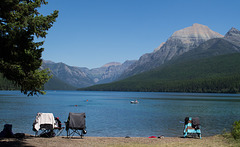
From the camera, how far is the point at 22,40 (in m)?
13.4

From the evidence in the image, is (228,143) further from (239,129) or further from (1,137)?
(1,137)

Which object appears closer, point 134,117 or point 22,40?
point 22,40

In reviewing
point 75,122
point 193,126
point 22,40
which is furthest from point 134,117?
point 22,40

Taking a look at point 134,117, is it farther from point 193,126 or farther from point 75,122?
point 75,122

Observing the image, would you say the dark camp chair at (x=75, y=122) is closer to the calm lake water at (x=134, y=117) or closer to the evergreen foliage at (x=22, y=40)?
the evergreen foliage at (x=22, y=40)

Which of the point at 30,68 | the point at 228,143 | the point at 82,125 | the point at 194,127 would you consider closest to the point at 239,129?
the point at 228,143

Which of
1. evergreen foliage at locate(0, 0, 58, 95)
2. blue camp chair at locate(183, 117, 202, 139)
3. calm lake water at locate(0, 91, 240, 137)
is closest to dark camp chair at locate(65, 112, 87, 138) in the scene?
evergreen foliage at locate(0, 0, 58, 95)

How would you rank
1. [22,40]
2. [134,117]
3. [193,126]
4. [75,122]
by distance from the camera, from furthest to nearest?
[134,117] → [193,126] → [75,122] → [22,40]

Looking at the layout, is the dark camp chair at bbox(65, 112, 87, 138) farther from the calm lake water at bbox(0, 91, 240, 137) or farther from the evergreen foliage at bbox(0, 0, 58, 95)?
the calm lake water at bbox(0, 91, 240, 137)

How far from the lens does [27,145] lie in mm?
15742

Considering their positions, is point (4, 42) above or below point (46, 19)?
below

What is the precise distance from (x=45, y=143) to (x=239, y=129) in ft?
42.3

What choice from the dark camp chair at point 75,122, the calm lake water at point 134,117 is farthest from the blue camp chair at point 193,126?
the dark camp chair at point 75,122

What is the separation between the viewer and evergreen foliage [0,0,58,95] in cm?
1326
